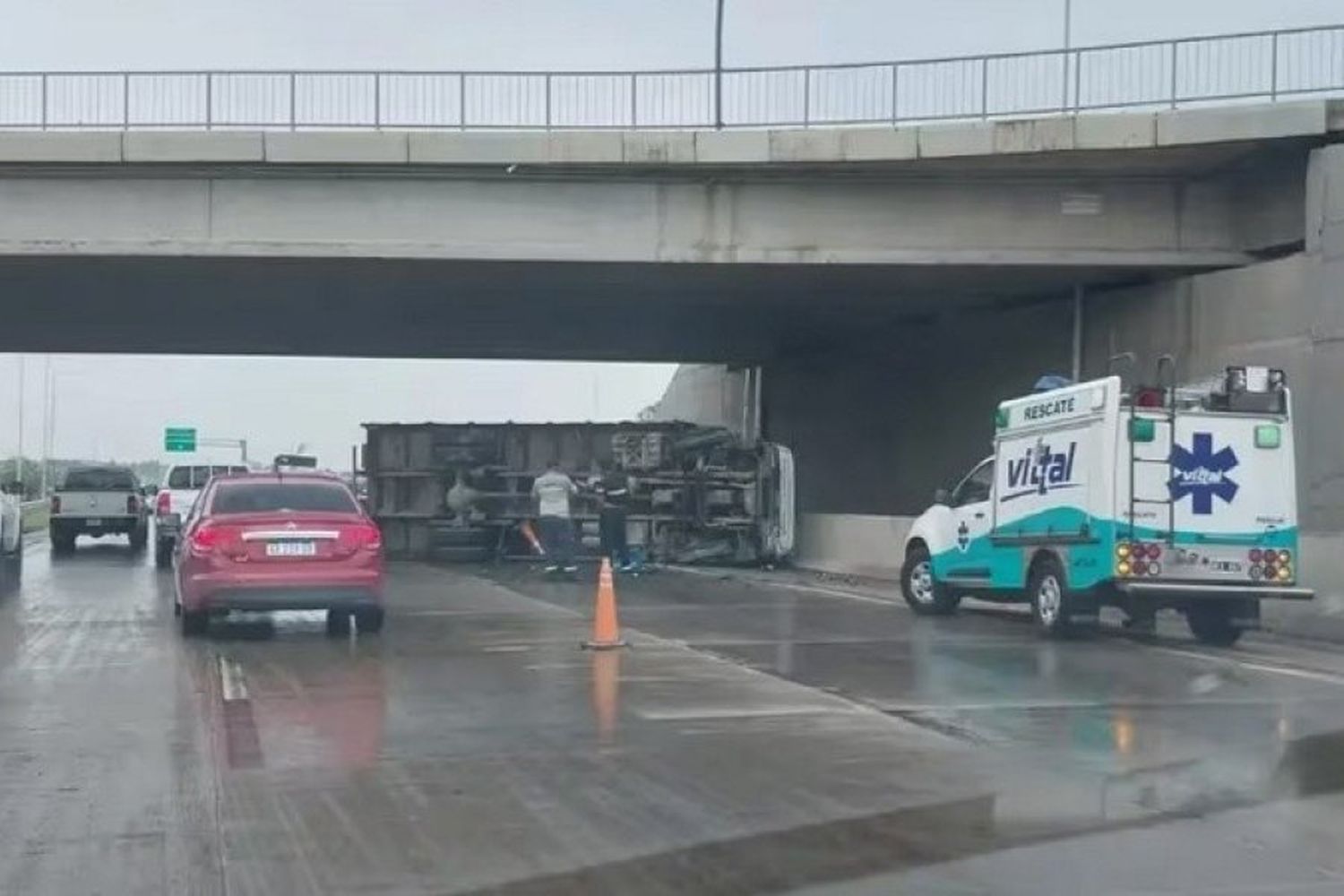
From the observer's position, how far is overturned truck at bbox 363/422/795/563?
33.4m

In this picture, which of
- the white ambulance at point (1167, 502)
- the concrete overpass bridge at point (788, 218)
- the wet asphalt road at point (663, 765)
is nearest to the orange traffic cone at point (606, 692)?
the wet asphalt road at point (663, 765)

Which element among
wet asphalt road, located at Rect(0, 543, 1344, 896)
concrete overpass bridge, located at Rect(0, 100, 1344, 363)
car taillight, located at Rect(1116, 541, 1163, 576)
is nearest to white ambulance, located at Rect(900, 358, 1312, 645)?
car taillight, located at Rect(1116, 541, 1163, 576)

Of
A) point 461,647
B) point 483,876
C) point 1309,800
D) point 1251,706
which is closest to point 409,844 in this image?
point 483,876

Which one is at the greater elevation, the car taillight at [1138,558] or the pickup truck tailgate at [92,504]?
the car taillight at [1138,558]

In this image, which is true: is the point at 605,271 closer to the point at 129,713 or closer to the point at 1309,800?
the point at 129,713

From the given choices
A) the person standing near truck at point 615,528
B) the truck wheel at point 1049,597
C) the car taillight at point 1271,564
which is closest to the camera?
the car taillight at point 1271,564

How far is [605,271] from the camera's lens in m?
26.6

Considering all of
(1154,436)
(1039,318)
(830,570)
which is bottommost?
(830,570)

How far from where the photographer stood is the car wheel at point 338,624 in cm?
1773

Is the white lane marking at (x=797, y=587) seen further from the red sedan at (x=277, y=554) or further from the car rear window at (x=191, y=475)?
the car rear window at (x=191, y=475)

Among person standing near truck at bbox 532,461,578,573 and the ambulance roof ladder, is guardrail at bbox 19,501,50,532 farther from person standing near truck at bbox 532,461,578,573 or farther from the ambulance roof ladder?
the ambulance roof ladder

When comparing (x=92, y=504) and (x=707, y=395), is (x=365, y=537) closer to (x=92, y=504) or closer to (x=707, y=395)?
(x=92, y=504)

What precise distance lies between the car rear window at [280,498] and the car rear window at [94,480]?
23842 millimetres

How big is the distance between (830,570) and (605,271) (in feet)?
27.1
